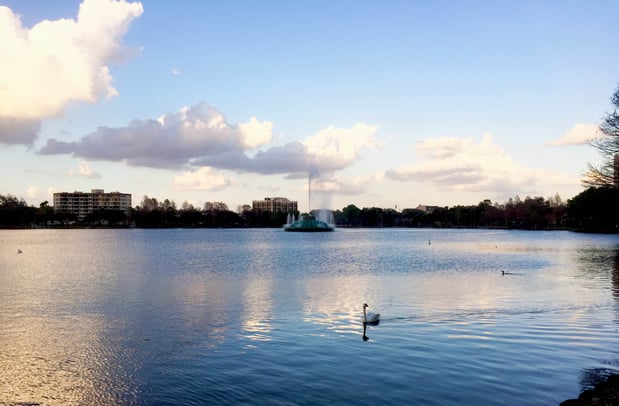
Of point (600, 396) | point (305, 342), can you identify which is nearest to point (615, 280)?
point (305, 342)

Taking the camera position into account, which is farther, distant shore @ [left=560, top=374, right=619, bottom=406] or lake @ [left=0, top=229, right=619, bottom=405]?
lake @ [left=0, top=229, right=619, bottom=405]

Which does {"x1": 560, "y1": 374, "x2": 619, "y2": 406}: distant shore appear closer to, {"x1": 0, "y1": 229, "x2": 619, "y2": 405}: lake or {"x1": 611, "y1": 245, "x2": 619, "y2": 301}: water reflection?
{"x1": 0, "y1": 229, "x2": 619, "y2": 405}: lake

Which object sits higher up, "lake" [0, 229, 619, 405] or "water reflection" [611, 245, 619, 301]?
"water reflection" [611, 245, 619, 301]

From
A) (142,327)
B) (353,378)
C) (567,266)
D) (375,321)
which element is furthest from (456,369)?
(567,266)

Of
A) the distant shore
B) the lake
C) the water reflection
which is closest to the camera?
the distant shore

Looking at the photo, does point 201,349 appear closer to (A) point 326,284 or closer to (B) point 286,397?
(B) point 286,397

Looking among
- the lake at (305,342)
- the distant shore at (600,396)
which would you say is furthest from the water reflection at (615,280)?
the distant shore at (600,396)

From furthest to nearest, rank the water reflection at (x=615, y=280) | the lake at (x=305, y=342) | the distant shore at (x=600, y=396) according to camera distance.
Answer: the water reflection at (x=615, y=280), the lake at (x=305, y=342), the distant shore at (x=600, y=396)

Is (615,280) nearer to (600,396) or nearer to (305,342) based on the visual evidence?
(305,342)

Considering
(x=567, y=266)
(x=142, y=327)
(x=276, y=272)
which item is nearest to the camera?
(x=142, y=327)

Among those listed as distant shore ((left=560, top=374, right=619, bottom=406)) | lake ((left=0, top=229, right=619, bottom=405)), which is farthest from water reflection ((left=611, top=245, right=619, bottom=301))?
distant shore ((left=560, top=374, right=619, bottom=406))

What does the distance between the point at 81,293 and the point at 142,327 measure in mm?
15601

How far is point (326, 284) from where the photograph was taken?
144 feet

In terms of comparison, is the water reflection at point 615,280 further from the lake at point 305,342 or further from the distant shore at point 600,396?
the distant shore at point 600,396
